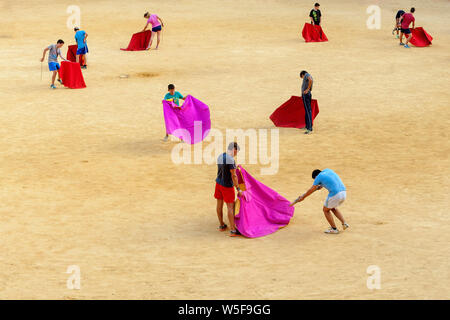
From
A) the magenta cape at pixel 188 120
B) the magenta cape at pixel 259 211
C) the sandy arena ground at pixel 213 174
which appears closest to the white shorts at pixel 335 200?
the sandy arena ground at pixel 213 174

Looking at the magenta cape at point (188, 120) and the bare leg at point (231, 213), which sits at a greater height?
the magenta cape at point (188, 120)

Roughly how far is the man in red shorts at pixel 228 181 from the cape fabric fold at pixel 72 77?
38.6 feet

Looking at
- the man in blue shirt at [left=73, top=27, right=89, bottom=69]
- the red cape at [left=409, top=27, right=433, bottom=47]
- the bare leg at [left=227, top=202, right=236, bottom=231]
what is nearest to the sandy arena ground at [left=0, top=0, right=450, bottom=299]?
the bare leg at [left=227, top=202, right=236, bottom=231]

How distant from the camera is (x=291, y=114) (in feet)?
56.7

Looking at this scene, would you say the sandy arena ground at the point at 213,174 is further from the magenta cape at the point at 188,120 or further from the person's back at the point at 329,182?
the person's back at the point at 329,182

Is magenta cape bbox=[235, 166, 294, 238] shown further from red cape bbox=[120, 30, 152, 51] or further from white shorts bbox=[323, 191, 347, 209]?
red cape bbox=[120, 30, 152, 51]

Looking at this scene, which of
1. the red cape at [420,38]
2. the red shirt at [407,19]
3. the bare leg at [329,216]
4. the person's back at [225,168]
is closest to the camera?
the person's back at [225,168]

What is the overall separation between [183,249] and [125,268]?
1.04m

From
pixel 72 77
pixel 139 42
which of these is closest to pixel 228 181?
pixel 72 77

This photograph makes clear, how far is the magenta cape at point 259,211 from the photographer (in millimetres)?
10703

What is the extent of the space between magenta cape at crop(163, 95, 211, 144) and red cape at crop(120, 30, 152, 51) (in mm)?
12212

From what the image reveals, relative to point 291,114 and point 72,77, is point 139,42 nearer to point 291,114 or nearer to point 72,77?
point 72,77

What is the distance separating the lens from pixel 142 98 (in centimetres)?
1981

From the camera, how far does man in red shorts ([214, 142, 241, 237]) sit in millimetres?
10336
